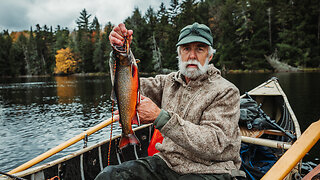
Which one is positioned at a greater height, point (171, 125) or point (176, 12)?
point (176, 12)

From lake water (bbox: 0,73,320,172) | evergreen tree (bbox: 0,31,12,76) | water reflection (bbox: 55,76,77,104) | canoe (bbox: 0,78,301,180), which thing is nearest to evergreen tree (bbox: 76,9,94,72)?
evergreen tree (bbox: 0,31,12,76)

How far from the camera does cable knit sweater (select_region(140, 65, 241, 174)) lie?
2023 millimetres

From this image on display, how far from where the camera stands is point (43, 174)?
2869 mm

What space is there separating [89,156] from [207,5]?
189 feet

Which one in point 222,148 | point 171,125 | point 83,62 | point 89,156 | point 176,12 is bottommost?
point 89,156

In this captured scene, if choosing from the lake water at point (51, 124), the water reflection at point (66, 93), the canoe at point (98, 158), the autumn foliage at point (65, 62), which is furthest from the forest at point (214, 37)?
the canoe at point (98, 158)

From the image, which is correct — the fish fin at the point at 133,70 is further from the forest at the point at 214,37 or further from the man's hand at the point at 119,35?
the forest at the point at 214,37

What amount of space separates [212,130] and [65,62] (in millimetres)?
66474

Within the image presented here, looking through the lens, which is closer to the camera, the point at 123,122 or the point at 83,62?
the point at 123,122

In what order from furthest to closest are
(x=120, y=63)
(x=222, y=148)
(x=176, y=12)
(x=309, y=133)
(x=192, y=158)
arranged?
(x=176, y=12) < (x=309, y=133) < (x=192, y=158) < (x=222, y=148) < (x=120, y=63)

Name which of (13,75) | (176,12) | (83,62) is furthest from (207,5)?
(13,75)

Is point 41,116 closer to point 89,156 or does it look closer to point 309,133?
point 89,156

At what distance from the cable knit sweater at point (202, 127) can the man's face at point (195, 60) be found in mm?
77

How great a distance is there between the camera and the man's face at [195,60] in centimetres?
256
